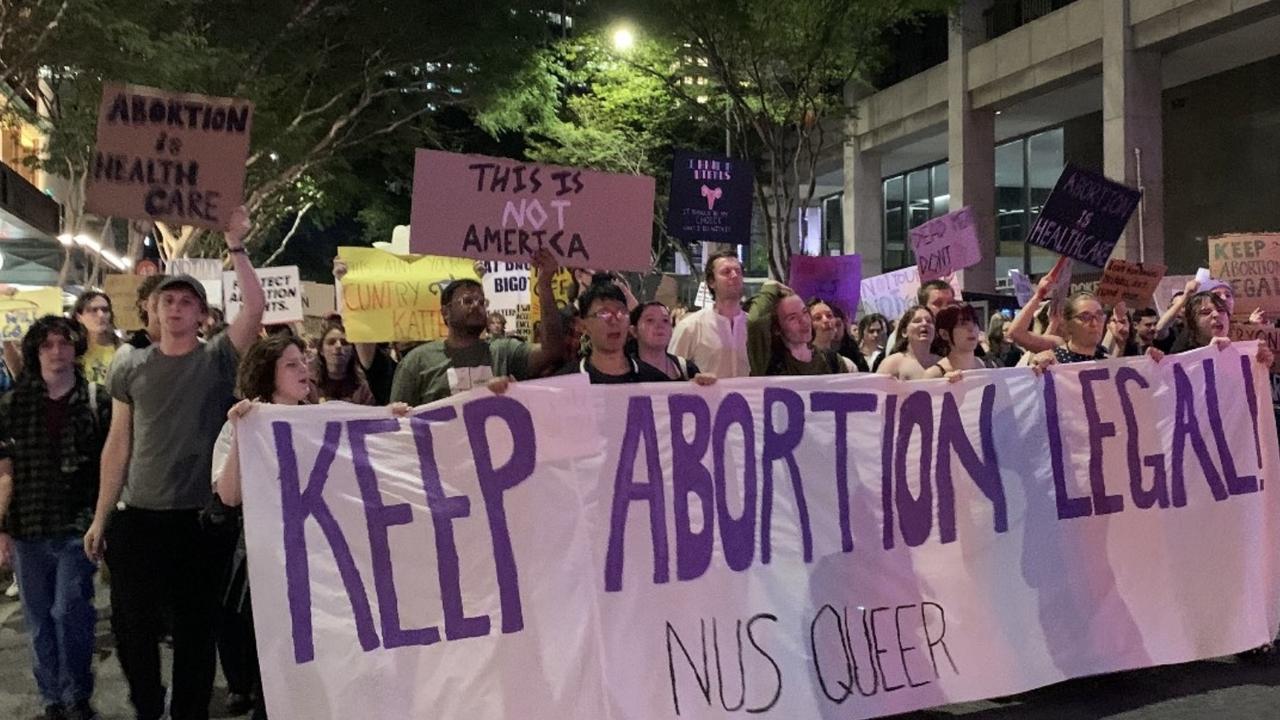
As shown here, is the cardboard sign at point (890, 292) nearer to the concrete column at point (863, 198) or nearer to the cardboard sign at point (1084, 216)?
the cardboard sign at point (1084, 216)

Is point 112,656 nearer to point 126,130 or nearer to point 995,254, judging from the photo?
point 126,130

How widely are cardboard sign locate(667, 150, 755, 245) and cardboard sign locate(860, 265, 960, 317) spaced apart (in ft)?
12.7

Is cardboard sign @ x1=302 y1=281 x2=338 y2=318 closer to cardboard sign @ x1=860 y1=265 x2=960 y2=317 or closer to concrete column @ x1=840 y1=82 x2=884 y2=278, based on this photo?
cardboard sign @ x1=860 y1=265 x2=960 y2=317

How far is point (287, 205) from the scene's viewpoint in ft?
81.1

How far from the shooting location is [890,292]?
39.4 feet

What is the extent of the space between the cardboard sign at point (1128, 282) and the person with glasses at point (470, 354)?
173 inches

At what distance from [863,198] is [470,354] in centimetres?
2353

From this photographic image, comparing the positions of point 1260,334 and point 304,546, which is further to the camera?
point 1260,334

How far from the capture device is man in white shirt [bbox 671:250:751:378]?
5.68 metres

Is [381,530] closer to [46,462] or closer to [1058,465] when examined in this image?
[46,462]

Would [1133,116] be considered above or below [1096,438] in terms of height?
above

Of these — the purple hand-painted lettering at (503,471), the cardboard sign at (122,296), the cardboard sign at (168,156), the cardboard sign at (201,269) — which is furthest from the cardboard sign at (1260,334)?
the cardboard sign at (201,269)

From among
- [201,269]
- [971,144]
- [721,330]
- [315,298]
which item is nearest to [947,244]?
[721,330]

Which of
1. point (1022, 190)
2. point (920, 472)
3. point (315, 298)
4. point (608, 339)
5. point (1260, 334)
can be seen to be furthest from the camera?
point (1022, 190)
